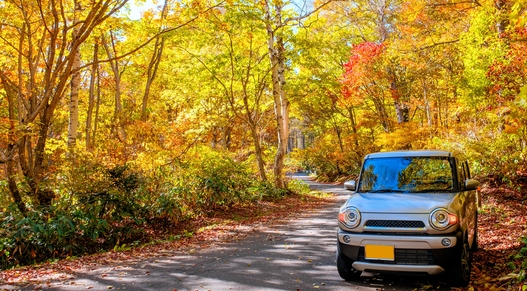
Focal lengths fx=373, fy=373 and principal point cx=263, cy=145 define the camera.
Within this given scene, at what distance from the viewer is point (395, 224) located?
4207mm

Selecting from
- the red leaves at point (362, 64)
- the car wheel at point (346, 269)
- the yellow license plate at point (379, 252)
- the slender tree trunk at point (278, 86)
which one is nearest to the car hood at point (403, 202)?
the yellow license plate at point (379, 252)

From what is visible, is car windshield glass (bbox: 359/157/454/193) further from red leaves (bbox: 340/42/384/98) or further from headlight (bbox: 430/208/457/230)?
red leaves (bbox: 340/42/384/98)

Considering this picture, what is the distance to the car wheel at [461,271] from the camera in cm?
411

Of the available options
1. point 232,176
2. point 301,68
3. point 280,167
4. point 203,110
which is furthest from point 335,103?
point 232,176

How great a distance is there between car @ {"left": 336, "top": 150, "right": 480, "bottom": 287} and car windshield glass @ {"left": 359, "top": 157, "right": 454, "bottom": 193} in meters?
0.01

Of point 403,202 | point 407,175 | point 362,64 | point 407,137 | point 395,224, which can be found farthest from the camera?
point 362,64


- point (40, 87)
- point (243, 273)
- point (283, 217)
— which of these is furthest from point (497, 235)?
point (40, 87)

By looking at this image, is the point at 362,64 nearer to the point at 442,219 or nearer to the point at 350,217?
the point at 350,217

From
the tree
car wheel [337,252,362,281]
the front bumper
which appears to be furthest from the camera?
the tree

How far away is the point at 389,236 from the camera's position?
4.16 metres

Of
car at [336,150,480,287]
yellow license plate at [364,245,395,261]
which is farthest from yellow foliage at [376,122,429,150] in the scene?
yellow license plate at [364,245,395,261]

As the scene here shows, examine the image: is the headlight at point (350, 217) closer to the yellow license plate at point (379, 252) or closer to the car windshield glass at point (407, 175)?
the yellow license plate at point (379, 252)

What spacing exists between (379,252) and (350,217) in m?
0.51

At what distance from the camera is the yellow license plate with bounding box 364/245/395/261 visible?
414cm
